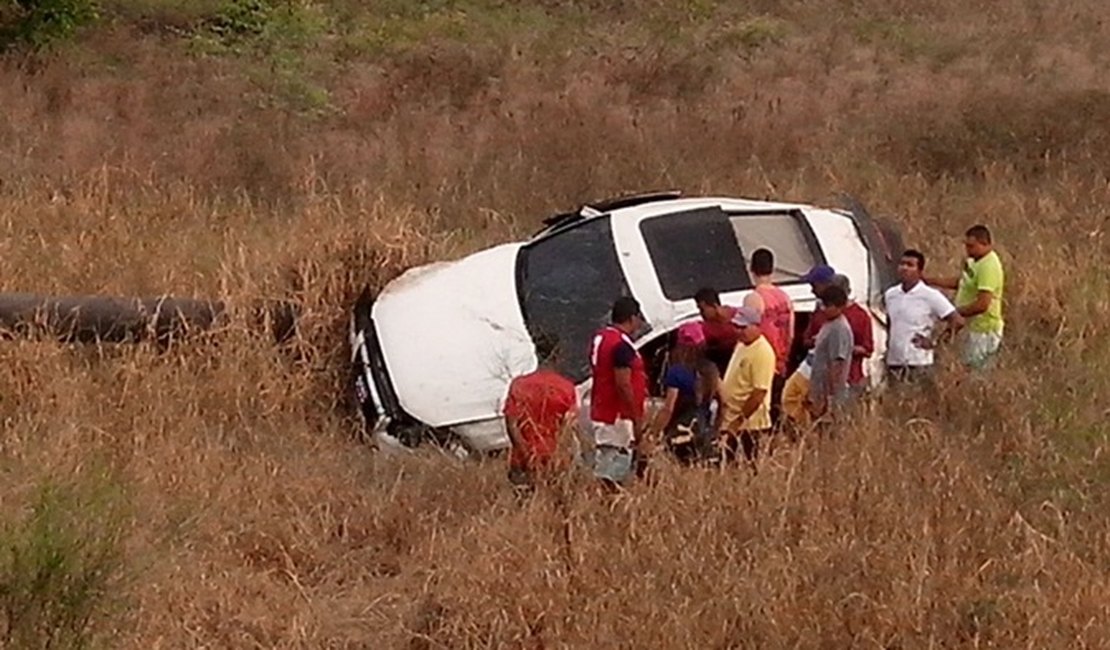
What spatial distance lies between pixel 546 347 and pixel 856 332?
5.39 feet

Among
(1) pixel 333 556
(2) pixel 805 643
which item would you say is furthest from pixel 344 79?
(2) pixel 805 643

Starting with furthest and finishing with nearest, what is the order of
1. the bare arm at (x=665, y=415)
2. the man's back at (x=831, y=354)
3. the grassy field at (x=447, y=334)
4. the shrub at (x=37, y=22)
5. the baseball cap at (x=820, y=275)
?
the shrub at (x=37, y=22)
the baseball cap at (x=820, y=275)
the man's back at (x=831, y=354)
the bare arm at (x=665, y=415)
the grassy field at (x=447, y=334)

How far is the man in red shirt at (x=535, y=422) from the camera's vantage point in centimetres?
717

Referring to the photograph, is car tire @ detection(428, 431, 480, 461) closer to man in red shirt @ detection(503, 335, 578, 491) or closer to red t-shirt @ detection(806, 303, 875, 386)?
man in red shirt @ detection(503, 335, 578, 491)

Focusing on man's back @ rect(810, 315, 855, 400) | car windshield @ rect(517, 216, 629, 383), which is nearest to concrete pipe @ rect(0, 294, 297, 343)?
car windshield @ rect(517, 216, 629, 383)

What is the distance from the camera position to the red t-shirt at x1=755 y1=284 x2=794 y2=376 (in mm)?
7801

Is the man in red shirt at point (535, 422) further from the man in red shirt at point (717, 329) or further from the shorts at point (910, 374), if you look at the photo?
the shorts at point (910, 374)

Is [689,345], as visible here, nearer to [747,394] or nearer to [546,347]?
[747,394]

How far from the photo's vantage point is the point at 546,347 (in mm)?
8016

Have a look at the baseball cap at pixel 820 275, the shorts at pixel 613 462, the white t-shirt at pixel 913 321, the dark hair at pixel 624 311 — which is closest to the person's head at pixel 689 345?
the dark hair at pixel 624 311

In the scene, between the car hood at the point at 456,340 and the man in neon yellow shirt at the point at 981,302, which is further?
the man in neon yellow shirt at the point at 981,302

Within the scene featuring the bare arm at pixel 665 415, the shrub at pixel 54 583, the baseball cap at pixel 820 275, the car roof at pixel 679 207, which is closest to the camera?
the shrub at pixel 54 583

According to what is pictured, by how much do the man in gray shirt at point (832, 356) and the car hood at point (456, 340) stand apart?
4.85ft

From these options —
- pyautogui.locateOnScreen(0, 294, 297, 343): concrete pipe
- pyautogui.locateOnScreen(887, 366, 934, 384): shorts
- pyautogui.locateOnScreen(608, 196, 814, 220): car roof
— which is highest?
pyautogui.locateOnScreen(608, 196, 814, 220): car roof
